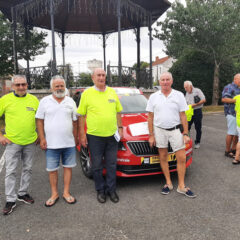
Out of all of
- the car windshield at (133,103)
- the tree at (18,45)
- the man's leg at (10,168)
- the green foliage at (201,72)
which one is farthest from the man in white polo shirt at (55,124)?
the green foliage at (201,72)

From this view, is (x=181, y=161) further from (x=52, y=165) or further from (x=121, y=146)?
(x=52, y=165)

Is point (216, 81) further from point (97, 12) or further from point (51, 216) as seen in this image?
point (51, 216)

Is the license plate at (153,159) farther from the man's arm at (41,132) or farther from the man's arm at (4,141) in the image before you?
the man's arm at (4,141)

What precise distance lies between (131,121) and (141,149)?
76 cm

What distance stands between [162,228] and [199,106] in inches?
167

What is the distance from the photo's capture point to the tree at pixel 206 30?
46.3 feet

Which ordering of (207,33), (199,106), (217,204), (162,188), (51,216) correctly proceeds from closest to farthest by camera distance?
(51,216)
(217,204)
(162,188)
(199,106)
(207,33)

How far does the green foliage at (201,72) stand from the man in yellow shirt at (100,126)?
51.7 ft

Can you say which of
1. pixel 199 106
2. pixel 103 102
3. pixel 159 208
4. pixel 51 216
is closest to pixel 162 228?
pixel 159 208

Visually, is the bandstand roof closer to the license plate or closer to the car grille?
the car grille

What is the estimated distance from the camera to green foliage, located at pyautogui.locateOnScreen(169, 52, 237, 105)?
17.6m

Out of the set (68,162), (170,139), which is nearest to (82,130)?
(68,162)

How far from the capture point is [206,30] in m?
14.6

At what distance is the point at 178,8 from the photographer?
15031mm
